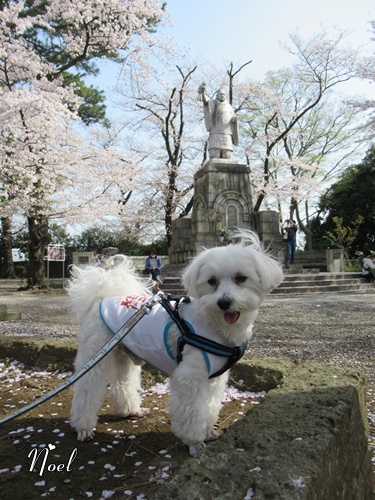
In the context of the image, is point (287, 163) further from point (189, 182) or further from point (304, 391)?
point (304, 391)

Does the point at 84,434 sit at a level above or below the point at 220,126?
below

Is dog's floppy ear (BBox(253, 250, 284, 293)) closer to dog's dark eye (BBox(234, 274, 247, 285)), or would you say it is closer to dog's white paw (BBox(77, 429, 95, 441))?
dog's dark eye (BBox(234, 274, 247, 285))

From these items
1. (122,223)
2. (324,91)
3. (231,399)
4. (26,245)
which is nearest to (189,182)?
(122,223)

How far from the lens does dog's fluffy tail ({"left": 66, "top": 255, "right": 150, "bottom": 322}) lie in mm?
2830

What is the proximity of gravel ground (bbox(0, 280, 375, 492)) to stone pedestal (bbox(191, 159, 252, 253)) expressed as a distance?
727cm

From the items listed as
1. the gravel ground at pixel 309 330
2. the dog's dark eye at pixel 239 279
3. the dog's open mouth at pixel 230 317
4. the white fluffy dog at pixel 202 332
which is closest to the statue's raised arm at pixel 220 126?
the gravel ground at pixel 309 330

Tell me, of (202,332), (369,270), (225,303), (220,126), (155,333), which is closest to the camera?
(225,303)

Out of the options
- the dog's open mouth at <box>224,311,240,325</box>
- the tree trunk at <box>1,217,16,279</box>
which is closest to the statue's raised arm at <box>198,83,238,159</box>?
the tree trunk at <box>1,217,16,279</box>

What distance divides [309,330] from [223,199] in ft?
38.0

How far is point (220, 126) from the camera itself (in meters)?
18.1

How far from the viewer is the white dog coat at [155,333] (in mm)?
2201

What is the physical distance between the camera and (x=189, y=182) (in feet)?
84.3

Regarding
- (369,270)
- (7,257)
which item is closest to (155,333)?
(369,270)

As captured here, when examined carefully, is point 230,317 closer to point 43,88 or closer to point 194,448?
point 194,448
